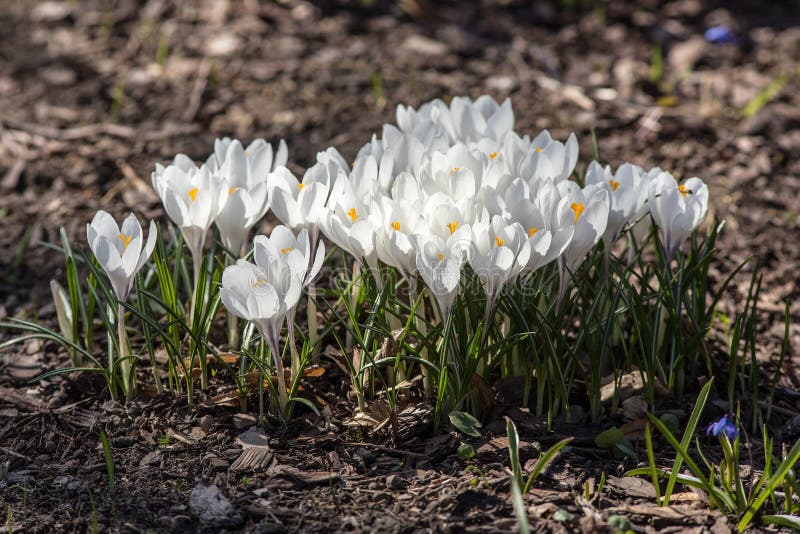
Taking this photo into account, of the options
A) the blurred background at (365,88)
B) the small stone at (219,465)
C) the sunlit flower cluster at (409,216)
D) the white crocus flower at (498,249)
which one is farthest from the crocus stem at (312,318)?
the blurred background at (365,88)

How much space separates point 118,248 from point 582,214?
1032 millimetres

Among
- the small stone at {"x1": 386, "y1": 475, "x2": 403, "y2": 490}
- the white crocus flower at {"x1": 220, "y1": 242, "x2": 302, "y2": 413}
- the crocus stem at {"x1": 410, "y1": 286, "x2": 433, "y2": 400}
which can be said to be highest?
the white crocus flower at {"x1": 220, "y1": 242, "x2": 302, "y2": 413}

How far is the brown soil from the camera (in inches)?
72.7

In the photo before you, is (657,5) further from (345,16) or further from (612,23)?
(345,16)

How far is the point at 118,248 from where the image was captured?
188 centimetres

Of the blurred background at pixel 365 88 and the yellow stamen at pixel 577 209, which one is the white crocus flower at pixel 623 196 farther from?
the blurred background at pixel 365 88

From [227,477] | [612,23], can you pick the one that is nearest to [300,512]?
[227,477]

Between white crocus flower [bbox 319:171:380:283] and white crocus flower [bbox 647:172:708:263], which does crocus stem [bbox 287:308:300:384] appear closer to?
white crocus flower [bbox 319:171:380:283]

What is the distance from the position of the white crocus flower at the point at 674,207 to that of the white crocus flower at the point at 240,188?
0.94 m

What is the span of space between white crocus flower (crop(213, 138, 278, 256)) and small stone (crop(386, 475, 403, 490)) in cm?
68

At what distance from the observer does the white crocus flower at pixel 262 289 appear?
175 cm

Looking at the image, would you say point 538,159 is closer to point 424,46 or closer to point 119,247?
point 119,247

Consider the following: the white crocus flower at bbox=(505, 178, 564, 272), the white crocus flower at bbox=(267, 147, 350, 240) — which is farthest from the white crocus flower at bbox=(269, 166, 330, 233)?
the white crocus flower at bbox=(505, 178, 564, 272)

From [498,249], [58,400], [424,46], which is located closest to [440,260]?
[498,249]
